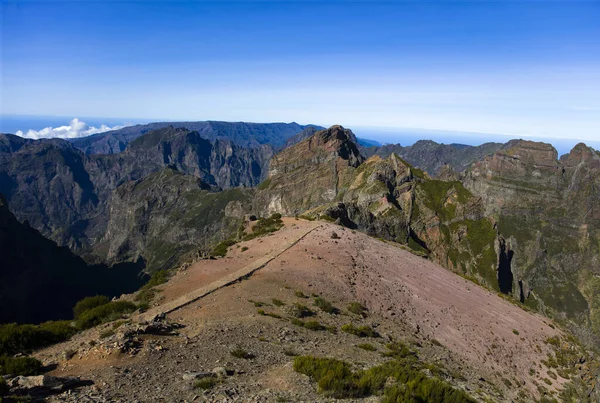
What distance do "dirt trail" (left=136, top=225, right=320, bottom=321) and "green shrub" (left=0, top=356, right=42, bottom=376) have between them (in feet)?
22.1

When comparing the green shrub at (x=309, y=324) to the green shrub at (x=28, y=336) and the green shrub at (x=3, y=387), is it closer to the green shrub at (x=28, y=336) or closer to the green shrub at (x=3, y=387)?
the green shrub at (x=28, y=336)

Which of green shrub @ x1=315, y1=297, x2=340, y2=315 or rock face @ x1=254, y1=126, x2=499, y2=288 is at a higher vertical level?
green shrub @ x1=315, y1=297, x2=340, y2=315

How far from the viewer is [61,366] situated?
1625cm

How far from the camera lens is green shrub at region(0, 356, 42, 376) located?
1491 cm

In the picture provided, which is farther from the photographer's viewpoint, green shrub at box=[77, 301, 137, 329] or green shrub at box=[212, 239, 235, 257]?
green shrub at box=[212, 239, 235, 257]

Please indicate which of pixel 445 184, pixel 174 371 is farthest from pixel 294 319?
pixel 445 184

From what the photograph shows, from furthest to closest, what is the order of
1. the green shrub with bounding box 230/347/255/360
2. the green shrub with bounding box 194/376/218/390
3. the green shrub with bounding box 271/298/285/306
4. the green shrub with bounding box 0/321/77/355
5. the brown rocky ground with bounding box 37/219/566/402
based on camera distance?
the green shrub with bounding box 271/298/285/306, the green shrub with bounding box 230/347/255/360, the green shrub with bounding box 0/321/77/355, the brown rocky ground with bounding box 37/219/566/402, the green shrub with bounding box 194/376/218/390

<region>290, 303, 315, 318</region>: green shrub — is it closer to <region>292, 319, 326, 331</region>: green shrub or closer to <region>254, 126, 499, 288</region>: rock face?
<region>292, 319, 326, 331</region>: green shrub

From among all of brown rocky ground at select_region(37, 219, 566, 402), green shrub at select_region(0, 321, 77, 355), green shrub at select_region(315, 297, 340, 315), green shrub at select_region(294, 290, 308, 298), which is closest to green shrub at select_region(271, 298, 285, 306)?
brown rocky ground at select_region(37, 219, 566, 402)

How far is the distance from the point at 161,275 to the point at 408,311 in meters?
24.3

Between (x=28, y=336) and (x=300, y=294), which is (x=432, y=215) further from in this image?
(x=28, y=336)

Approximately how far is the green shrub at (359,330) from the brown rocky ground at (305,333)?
77cm

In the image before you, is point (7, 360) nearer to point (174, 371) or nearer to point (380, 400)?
point (174, 371)

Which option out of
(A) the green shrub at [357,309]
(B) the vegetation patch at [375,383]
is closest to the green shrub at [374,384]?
(B) the vegetation patch at [375,383]
